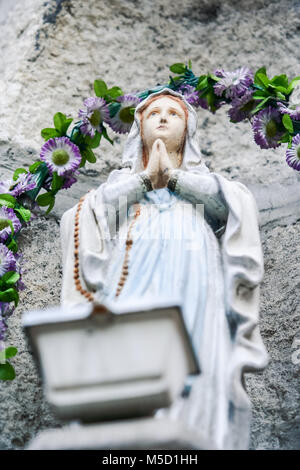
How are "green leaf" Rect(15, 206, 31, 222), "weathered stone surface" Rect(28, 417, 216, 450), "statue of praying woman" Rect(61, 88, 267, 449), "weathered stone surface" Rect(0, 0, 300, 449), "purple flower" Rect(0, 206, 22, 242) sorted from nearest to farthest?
"weathered stone surface" Rect(28, 417, 216, 450) → "statue of praying woman" Rect(61, 88, 267, 449) → "purple flower" Rect(0, 206, 22, 242) → "green leaf" Rect(15, 206, 31, 222) → "weathered stone surface" Rect(0, 0, 300, 449)

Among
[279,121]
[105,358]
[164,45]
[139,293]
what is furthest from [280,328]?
[164,45]

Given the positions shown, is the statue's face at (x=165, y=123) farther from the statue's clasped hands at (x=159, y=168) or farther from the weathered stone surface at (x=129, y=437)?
the weathered stone surface at (x=129, y=437)

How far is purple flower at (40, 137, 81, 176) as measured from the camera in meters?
4.13

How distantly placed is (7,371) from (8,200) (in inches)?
29.6

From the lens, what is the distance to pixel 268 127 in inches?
167

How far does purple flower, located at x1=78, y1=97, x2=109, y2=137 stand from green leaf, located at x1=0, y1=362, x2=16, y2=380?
1.11 m

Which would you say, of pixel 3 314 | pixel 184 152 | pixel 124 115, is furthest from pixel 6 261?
pixel 124 115

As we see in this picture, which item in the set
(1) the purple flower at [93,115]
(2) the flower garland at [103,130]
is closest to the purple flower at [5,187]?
(2) the flower garland at [103,130]

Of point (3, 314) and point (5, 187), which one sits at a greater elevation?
Answer: point (5, 187)

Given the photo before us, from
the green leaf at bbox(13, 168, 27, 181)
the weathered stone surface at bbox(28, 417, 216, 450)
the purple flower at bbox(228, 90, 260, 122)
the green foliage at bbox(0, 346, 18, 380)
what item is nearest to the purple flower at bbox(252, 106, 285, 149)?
the purple flower at bbox(228, 90, 260, 122)

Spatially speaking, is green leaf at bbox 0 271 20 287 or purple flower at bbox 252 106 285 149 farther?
purple flower at bbox 252 106 285 149

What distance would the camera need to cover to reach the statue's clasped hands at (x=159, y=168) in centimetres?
364

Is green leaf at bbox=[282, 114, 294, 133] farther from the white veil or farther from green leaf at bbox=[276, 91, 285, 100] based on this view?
the white veil

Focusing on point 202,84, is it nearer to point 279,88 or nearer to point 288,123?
point 279,88
